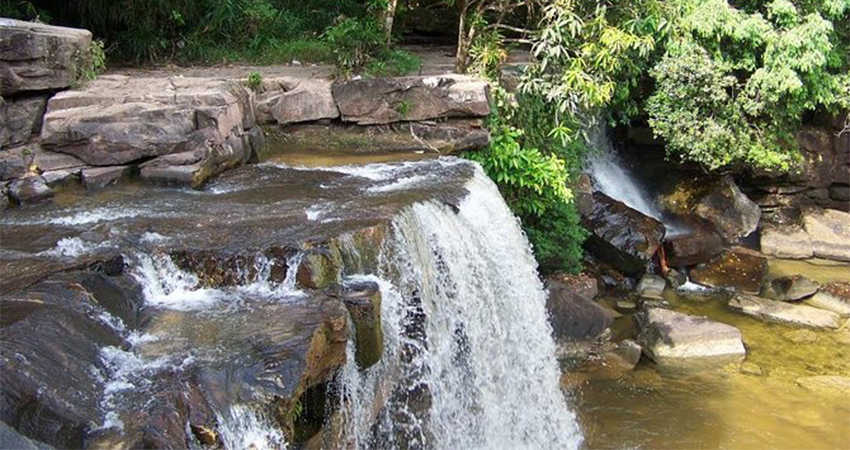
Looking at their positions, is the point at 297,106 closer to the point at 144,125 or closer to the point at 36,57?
the point at 144,125

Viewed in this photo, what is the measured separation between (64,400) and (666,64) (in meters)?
8.49

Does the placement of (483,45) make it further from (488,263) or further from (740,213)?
(740,213)

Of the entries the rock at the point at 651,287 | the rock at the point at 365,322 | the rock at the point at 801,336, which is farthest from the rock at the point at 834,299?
the rock at the point at 365,322

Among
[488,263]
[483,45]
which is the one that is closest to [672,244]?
[483,45]

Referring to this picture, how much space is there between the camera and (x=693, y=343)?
25.9ft

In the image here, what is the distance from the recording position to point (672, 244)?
10.0m

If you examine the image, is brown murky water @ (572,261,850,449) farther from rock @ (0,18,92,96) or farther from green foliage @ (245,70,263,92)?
rock @ (0,18,92,96)

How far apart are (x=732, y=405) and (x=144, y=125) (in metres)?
5.63

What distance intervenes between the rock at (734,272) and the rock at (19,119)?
7.64 m

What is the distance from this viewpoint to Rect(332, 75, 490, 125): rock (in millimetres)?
7781

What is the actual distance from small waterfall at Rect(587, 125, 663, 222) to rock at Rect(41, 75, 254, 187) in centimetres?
567

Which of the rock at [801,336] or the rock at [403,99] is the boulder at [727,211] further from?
the rock at [403,99]

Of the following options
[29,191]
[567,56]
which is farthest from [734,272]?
[29,191]

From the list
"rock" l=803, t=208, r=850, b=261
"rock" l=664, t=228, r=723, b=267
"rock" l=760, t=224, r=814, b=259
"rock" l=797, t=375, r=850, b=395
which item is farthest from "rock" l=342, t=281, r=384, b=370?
"rock" l=803, t=208, r=850, b=261
